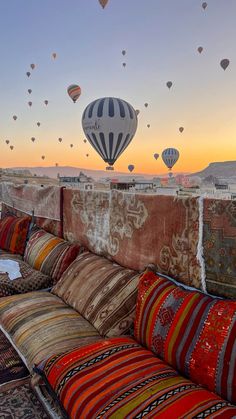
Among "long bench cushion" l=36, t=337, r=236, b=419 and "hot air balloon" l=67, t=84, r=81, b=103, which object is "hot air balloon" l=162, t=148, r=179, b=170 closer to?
"hot air balloon" l=67, t=84, r=81, b=103

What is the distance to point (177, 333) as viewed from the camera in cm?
150

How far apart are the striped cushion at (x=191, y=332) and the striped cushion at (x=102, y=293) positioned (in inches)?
5.0

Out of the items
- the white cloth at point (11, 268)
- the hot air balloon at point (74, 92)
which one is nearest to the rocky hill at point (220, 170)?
the hot air balloon at point (74, 92)

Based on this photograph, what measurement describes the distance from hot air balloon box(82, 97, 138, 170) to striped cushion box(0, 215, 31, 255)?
10.0 m

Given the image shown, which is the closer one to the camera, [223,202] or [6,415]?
[6,415]

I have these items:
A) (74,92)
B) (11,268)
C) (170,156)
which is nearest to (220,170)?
(170,156)

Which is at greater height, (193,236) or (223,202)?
(223,202)

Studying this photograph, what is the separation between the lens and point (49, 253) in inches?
120

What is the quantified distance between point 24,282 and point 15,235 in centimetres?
120

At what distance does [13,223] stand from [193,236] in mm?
2573

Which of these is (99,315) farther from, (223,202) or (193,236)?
(223,202)

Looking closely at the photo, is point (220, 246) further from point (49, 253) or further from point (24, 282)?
point (49, 253)

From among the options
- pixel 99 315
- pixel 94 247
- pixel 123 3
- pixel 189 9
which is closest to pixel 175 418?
pixel 99 315

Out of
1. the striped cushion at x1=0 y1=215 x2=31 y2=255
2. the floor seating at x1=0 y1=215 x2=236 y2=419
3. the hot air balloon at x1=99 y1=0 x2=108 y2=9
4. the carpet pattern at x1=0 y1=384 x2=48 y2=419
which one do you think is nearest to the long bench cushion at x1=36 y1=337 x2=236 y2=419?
the floor seating at x1=0 y1=215 x2=236 y2=419
